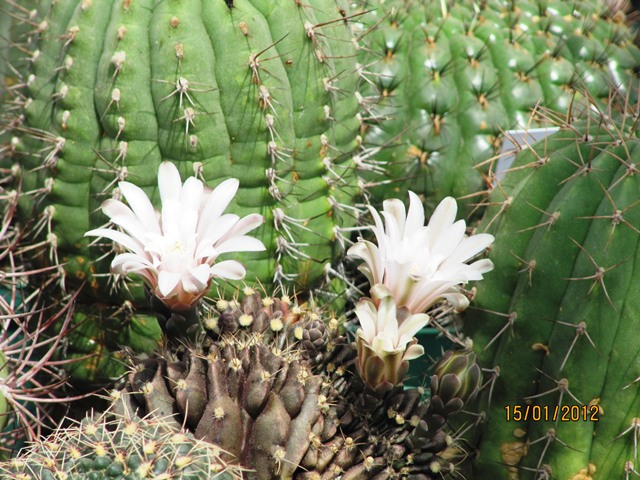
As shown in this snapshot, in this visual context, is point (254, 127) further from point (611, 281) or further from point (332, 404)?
point (611, 281)

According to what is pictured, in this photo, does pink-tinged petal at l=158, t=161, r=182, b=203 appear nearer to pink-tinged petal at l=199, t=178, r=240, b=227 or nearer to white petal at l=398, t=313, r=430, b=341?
pink-tinged petal at l=199, t=178, r=240, b=227

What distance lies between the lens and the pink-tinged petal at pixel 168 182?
1.10 metres

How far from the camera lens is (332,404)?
1091 millimetres

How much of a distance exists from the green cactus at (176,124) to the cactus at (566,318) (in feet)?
1.14

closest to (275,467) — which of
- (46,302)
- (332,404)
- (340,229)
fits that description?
(332,404)

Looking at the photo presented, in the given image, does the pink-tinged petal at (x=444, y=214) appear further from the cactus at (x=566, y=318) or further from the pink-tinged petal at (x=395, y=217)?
the cactus at (x=566, y=318)

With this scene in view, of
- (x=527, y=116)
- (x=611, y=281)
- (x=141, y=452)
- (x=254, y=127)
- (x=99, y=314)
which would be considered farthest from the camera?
(x=527, y=116)

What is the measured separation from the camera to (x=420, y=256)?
3.46 feet

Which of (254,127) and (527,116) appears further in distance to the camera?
(527,116)

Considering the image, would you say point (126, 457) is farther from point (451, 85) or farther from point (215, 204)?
point (451, 85)

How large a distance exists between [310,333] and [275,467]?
20 cm

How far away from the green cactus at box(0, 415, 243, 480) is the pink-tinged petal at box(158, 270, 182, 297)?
0.17 m

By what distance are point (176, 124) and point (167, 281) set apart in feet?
1.16

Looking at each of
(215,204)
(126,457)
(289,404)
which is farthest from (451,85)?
(126,457)
